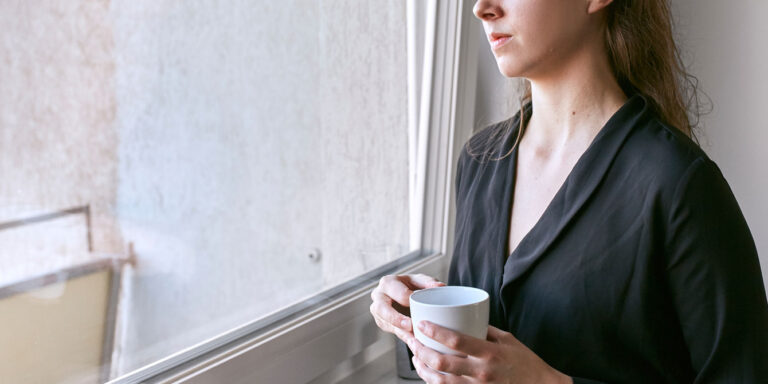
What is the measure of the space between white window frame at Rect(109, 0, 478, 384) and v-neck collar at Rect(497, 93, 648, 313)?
0.30 metres

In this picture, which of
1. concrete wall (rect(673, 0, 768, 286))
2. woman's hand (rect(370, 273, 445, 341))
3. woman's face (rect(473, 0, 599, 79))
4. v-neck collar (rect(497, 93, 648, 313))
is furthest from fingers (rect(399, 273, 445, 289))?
concrete wall (rect(673, 0, 768, 286))

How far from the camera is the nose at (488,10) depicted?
927 millimetres

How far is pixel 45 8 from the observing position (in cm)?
79

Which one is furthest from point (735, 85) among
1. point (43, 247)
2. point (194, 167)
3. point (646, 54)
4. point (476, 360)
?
point (43, 247)

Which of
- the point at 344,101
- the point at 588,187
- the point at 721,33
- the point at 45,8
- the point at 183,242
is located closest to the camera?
the point at 45,8

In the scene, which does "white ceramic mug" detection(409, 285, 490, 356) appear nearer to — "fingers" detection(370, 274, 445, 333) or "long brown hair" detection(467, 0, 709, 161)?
"fingers" detection(370, 274, 445, 333)

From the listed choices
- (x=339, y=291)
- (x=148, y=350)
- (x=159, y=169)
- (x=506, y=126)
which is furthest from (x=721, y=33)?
(x=148, y=350)

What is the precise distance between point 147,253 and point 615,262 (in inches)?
26.2

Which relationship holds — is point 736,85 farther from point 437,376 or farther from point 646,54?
point 437,376

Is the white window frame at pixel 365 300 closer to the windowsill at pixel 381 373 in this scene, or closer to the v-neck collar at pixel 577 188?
the windowsill at pixel 381 373

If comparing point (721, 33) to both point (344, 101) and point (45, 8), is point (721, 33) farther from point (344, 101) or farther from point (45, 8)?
point (45, 8)

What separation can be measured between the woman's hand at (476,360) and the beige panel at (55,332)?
1.34 feet

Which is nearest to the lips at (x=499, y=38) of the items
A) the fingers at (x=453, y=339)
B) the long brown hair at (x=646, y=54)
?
the long brown hair at (x=646, y=54)

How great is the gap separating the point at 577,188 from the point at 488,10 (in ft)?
0.89
